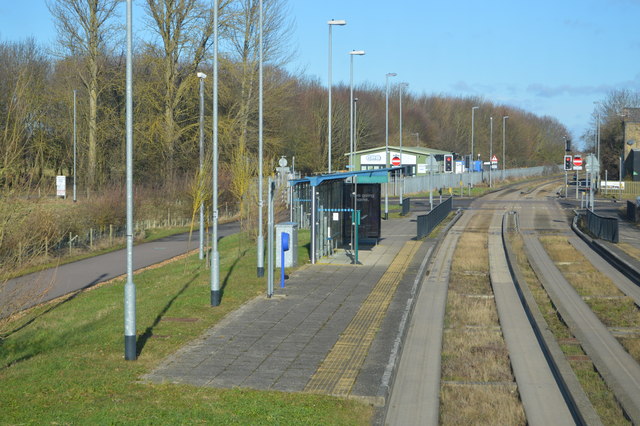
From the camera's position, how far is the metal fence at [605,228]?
29.1 meters

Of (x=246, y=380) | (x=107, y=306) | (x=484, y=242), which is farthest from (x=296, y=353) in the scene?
(x=484, y=242)

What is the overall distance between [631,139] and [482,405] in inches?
3201

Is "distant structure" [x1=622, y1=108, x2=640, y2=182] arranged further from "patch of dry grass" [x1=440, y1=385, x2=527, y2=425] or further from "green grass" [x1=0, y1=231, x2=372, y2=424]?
"patch of dry grass" [x1=440, y1=385, x2=527, y2=425]

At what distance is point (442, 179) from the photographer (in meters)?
77.4

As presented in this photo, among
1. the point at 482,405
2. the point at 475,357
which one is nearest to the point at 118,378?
the point at 482,405

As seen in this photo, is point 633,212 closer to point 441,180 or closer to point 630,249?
point 630,249

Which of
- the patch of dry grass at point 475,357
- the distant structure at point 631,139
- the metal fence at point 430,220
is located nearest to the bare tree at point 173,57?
the metal fence at point 430,220

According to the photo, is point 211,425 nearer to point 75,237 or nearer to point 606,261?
point 606,261

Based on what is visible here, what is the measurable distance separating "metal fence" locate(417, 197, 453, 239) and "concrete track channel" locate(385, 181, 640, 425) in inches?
226

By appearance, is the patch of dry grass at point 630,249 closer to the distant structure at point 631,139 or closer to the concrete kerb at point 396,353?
the concrete kerb at point 396,353

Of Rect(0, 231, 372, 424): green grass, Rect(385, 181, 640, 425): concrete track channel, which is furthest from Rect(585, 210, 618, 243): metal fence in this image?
Answer: Rect(0, 231, 372, 424): green grass

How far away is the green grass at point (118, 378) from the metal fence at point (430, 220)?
14.2 metres

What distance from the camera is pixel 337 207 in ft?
82.1

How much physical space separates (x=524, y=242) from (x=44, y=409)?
24764mm
